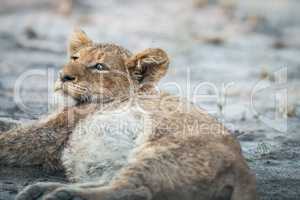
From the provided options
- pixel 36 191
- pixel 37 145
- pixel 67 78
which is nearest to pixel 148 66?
pixel 67 78

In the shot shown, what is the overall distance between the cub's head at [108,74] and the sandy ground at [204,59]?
61cm

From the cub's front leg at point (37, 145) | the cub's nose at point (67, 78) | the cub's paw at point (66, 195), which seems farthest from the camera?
the cub's nose at point (67, 78)

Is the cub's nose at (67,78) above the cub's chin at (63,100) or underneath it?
above

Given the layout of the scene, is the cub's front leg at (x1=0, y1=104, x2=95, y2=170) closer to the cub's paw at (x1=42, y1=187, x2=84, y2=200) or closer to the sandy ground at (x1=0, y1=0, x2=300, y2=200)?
the sandy ground at (x1=0, y1=0, x2=300, y2=200)

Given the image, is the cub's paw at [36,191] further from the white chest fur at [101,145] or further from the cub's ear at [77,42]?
the cub's ear at [77,42]

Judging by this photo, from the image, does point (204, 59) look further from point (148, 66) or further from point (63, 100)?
point (63, 100)

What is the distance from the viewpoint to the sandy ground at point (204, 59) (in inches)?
253

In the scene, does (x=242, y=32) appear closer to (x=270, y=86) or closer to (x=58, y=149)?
(x=270, y=86)

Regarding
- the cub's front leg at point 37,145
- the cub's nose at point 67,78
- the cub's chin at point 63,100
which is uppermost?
the cub's nose at point 67,78

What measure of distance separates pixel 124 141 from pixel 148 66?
2.82 ft

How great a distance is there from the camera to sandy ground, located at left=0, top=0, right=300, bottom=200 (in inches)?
253

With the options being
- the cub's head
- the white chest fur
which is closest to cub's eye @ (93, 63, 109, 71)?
the cub's head

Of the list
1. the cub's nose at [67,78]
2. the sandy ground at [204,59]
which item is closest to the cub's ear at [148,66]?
the cub's nose at [67,78]

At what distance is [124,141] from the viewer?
4785 mm
